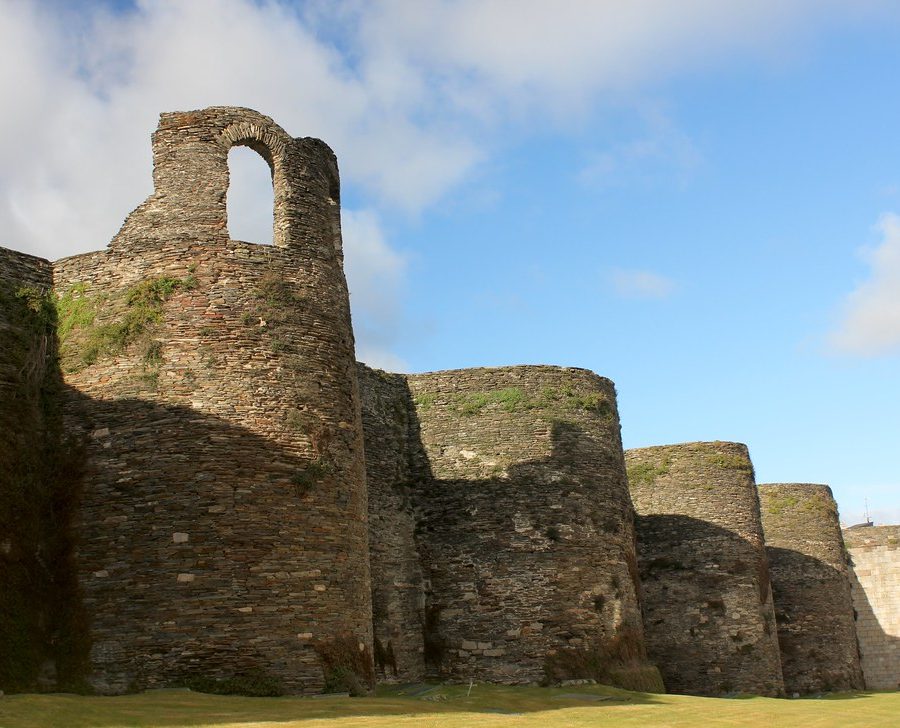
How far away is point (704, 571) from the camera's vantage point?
30.4 metres

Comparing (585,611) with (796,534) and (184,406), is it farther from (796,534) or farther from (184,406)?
(796,534)

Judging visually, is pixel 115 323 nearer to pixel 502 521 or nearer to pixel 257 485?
pixel 257 485

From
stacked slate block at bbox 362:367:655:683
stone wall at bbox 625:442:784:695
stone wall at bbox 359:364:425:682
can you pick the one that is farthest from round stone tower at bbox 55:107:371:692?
stone wall at bbox 625:442:784:695

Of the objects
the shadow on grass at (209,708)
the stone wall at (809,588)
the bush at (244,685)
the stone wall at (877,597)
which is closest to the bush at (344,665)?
the shadow on grass at (209,708)

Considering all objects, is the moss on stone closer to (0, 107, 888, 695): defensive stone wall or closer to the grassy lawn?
(0, 107, 888, 695): defensive stone wall

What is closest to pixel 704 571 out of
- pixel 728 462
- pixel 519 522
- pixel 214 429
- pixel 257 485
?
pixel 728 462

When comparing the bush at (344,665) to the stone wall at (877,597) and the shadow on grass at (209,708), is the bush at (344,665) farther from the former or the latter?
the stone wall at (877,597)

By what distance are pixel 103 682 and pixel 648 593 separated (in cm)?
1797

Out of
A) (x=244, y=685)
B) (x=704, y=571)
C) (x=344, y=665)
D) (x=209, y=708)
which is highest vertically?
(x=704, y=571)

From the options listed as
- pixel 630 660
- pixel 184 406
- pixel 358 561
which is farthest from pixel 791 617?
pixel 184 406

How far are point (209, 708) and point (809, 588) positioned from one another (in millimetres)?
26153

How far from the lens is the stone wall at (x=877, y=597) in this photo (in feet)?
135

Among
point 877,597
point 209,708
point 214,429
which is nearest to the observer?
point 209,708

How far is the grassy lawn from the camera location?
12.5 m
